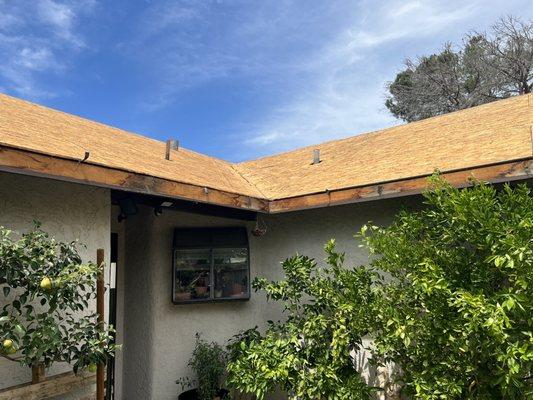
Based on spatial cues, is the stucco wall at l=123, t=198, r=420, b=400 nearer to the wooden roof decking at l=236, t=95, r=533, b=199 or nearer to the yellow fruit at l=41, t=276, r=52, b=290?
the wooden roof decking at l=236, t=95, r=533, b=199

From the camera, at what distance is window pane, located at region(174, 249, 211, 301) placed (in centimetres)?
658

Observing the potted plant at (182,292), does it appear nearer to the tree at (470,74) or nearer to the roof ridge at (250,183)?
the roof ridge at (250,183)

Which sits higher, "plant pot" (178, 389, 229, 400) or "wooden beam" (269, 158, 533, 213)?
"wooden beam" (269, 158, 533, 213)

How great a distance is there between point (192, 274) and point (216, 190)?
5.74 feet

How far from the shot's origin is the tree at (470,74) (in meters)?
18.8

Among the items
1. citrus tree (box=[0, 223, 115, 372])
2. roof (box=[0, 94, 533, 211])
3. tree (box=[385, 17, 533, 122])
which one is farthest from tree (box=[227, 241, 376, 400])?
tree (box=[385, 17, 533, 122])

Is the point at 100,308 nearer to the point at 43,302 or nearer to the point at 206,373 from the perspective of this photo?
the point at 43,302

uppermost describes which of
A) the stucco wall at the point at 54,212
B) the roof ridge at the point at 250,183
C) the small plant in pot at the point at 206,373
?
the roof ridge at the point at 250,183

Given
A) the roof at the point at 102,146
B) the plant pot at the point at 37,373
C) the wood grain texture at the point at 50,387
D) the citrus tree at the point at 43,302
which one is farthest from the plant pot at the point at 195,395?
the roof at the point at 102,146

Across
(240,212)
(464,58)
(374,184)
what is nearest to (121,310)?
(240,212)

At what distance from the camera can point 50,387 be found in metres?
3.92

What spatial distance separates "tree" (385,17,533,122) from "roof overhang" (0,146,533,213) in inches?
669

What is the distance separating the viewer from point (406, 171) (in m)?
5.84

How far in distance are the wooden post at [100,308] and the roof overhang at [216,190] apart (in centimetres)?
80
